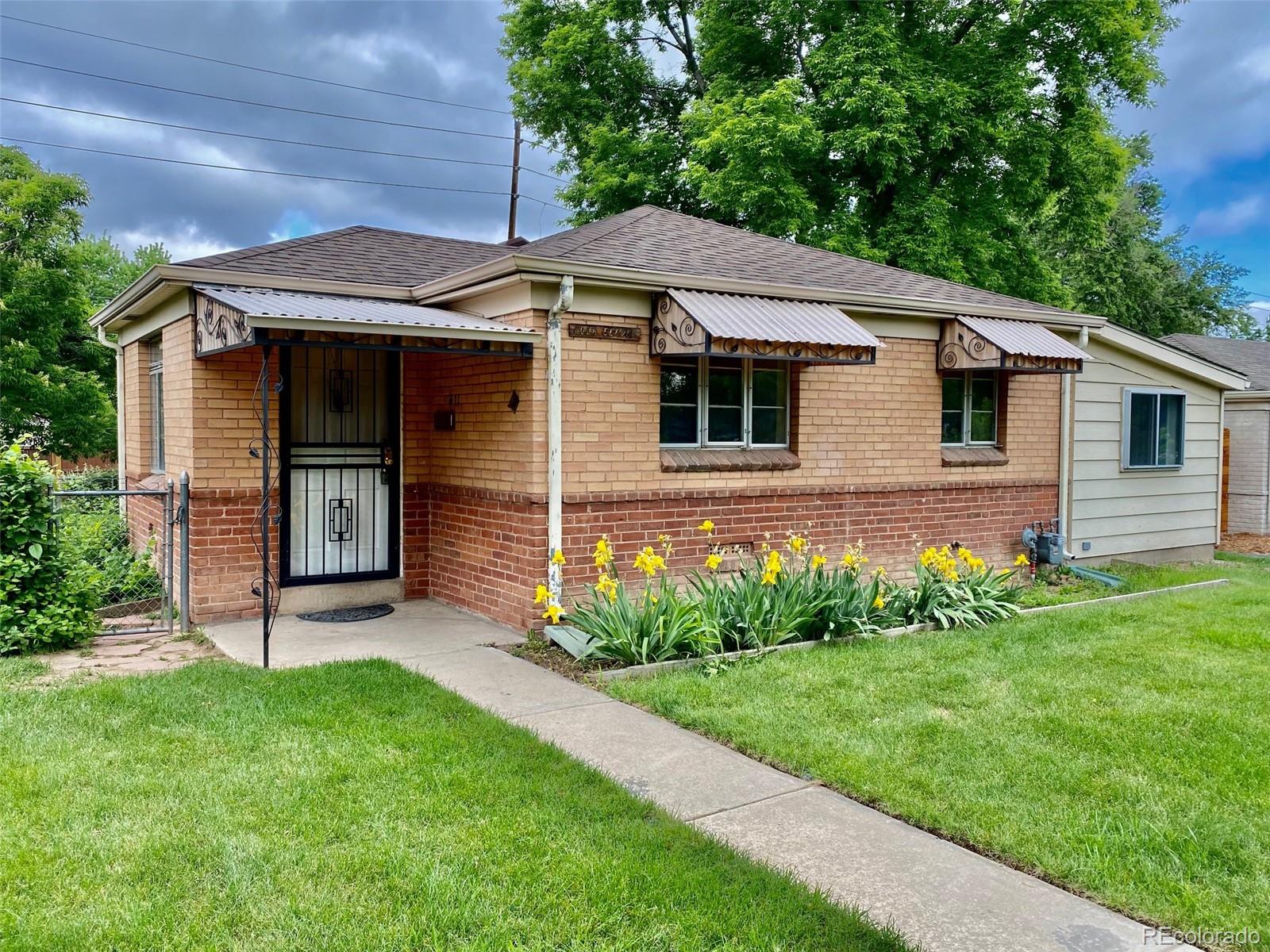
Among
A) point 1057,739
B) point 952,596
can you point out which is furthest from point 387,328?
point 952,596

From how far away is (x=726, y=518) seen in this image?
325 inches

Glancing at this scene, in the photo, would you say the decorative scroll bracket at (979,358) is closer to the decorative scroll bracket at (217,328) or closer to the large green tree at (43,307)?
the decorative scroll bracket at (217,328)

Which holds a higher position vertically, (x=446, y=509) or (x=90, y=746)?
(x=446, y=509)

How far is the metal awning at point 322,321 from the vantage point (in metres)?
5.95

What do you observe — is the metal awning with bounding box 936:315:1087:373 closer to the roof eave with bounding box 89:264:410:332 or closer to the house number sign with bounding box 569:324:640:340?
the house number sign with bounding box 569:324:640:340

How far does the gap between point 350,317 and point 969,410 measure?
701 centimetres

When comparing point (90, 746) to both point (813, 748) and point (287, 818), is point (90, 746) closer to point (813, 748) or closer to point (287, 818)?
point (287, 818)

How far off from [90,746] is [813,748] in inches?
145

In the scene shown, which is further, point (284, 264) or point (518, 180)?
point (518, 180)

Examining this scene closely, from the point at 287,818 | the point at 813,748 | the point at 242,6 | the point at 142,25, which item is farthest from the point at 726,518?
the point at 142,25

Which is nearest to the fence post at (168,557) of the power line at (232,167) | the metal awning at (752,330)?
the metal awning at (752,330)

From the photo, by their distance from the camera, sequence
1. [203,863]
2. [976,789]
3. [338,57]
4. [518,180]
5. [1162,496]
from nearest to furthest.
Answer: [203,863] → [976,789] → [1162,496] → [518,180] → [338,57]

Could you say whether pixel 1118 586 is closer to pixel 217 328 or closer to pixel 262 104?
pixel 217 328

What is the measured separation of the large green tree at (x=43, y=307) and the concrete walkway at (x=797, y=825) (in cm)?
1310
